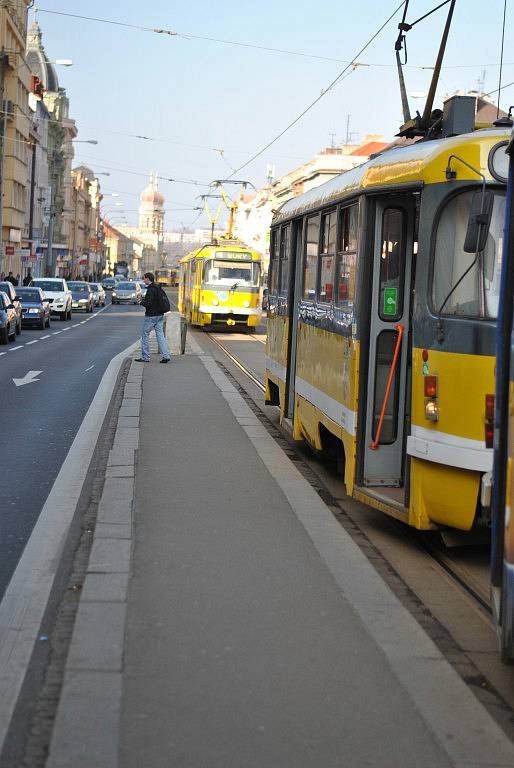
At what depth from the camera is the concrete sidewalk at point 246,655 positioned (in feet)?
15.0

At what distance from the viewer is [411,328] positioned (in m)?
8.75

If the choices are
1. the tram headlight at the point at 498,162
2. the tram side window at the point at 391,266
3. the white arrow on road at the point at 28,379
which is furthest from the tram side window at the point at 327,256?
the white arrow on road at the point at 28,379

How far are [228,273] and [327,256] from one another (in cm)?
3152

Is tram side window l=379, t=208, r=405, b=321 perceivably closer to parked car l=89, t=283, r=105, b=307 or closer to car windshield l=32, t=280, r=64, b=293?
car windshield l=32, t=280, r=64, b=293

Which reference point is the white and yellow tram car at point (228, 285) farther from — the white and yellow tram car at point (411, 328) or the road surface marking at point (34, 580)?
the white and yellow tram car at point (411, 328)

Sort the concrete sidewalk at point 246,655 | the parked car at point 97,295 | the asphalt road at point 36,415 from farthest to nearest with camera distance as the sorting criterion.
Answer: the parked car at point 97,295 < the asphalt road at point 36,415 < the concrete sidewalk at point 246,655

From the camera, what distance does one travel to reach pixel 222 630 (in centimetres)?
601

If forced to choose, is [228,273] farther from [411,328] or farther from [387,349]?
[411,328]

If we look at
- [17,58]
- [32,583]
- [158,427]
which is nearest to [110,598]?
[32,583]

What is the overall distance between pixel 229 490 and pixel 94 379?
487 inches

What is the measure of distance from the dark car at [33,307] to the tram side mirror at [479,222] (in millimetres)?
37242

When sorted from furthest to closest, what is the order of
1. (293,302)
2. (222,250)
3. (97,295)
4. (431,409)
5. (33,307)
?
(97,295)
(33,307)
(222,250)
(293,302)
(431,409)

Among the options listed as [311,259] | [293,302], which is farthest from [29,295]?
[311,259]

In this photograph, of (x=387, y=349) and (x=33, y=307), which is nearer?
(x=387, y=349)
